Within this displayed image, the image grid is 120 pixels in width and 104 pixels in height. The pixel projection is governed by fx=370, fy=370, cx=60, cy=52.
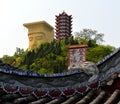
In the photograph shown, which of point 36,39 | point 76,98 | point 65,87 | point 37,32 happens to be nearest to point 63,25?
point 37,32

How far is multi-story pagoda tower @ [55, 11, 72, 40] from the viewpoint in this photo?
7562 cm

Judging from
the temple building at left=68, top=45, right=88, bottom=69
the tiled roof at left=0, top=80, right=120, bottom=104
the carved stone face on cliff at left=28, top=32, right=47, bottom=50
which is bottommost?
the tiled roof at left=0, top=80, right=120, bottom=104

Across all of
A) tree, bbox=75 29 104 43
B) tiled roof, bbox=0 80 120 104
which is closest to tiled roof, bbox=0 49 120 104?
tiled roof, bbox=0 80 120 104

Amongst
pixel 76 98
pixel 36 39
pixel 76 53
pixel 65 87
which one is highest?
pixel 36 39

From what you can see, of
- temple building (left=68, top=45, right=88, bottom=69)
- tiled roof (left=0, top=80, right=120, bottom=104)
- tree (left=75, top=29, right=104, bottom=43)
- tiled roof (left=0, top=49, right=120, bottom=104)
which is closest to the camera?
tiled roof (left=0, top=80, right=120, bottom=104)

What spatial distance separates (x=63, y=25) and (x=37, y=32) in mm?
5615

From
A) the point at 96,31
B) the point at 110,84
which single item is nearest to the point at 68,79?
the point at 110,84

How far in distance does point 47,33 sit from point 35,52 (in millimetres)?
14040

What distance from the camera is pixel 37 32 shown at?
2923 inches

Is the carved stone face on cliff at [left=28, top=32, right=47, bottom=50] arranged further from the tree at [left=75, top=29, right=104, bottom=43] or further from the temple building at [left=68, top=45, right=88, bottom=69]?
the temple building at [left=68, top=45, right=88, bottom=69]

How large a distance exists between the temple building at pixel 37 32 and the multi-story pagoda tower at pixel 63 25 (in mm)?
1985

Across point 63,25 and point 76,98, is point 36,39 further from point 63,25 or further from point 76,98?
point 76,98

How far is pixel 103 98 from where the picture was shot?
22.4ft

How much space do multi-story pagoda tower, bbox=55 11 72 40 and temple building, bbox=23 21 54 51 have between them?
6.51 ft
